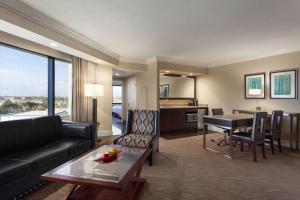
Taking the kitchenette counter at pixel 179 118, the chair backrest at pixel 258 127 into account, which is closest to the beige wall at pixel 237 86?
the kitchenette counter at pixel 179 118

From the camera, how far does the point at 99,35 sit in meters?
3.68

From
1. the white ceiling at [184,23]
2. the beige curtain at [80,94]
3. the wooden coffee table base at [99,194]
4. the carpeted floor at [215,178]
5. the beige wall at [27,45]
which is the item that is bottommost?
the carpeted floor at [215,178]

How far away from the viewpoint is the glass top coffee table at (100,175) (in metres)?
1.60

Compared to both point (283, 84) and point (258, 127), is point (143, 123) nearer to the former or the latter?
point (258, 127)

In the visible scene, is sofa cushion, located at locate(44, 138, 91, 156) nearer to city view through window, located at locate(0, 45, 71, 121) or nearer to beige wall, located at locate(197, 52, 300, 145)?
city view through window, located at locate(0, 45, 71, 121)

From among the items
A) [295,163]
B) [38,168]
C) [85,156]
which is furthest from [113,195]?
[295,163]

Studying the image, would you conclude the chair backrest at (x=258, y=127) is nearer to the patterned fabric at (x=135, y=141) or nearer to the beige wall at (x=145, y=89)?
the patterned fabric at (x=135, y=141)

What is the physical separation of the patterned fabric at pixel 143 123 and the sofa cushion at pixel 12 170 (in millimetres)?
2188

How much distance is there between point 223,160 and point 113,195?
2344 millimetres

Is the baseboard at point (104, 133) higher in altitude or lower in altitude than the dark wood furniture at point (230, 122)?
lower

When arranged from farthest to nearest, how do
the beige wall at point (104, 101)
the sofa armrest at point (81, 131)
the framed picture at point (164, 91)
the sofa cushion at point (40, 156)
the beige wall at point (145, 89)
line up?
the framed picture at point (164, 91)
the beige wall at point (145, 89)
the beige wall at point (104, 101)
the sofa armrest at point (81, 131)
the sofa cushion at point (40, 156)

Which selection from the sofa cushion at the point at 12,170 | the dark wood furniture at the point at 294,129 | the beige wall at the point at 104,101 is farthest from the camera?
the beige wall at the point at 104,101

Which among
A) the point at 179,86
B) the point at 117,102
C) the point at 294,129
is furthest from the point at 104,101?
the point at 294,129

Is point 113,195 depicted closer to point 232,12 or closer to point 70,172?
point 70,172
